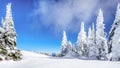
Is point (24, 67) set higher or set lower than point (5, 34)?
lower

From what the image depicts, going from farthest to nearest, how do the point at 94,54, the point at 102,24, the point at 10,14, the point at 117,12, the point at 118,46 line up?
the point at 94,54
the point at 102,24
the point at 117,12
the point at 10,14
the point at 118,46

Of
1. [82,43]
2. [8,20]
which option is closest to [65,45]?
[82,43]

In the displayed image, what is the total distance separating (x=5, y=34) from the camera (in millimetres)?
42656

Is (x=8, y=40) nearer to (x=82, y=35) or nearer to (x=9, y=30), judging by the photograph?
(x=9, y=30)

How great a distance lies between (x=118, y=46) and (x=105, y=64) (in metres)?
16.4

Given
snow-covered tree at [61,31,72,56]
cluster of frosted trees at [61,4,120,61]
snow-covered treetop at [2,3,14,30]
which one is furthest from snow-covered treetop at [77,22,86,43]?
snow-covered treetop at [2,3,14,30]

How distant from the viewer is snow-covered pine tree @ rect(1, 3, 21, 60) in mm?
38588

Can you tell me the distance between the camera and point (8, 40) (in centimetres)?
4250

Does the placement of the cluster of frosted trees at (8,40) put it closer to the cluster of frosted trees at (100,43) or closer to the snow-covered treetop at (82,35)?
the cluster of frosted trees at (100,43)

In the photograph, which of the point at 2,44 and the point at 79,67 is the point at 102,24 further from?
the point at 79,67

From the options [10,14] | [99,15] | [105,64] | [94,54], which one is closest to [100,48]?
[94,54]

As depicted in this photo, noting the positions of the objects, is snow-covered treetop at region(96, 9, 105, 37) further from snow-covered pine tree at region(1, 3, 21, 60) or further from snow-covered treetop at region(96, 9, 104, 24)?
snow-covered pine tree at region(1, 3, 21, 60)

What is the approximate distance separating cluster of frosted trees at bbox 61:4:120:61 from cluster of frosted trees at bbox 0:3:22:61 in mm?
17185

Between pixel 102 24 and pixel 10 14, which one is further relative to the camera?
pixel 102 24
